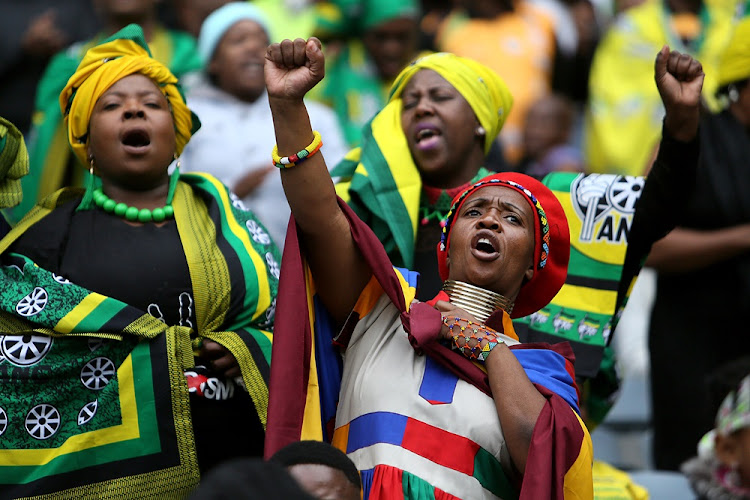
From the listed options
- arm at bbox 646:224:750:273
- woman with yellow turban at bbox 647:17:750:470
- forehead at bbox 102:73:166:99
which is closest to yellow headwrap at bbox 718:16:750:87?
woman with yellow turban at bbox 647:17:750:470

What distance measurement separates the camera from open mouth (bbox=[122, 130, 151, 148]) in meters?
4.37

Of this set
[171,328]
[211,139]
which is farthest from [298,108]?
[211,139]

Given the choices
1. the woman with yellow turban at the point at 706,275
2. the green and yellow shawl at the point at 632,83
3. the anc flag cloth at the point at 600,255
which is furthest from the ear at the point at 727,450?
the green and yellow shawl at the point at 632,83

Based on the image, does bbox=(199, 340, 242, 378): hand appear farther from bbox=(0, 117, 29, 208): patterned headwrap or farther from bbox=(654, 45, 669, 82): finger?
bbox=(654, 45, 669, 82): finger

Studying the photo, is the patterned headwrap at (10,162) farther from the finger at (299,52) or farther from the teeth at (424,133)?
the teeth at (424,133)

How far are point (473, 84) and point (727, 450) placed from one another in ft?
5.49

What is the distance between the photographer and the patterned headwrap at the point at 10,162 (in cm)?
424

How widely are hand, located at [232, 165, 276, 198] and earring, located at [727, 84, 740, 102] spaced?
213 cm

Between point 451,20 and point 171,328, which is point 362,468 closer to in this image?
point 171,328

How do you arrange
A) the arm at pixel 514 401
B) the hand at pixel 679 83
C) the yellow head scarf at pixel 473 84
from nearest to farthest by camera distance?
the arm at pixel 514 401 → the hand at pixel 679 83 → the yellow head scarf at pixel 473 84

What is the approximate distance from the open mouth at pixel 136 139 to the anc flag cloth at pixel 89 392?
1.71ft

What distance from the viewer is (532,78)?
8.19 meters

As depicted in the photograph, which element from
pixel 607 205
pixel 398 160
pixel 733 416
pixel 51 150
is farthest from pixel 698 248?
pixel 51 150

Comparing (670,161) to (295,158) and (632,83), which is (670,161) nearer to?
(295,158)
